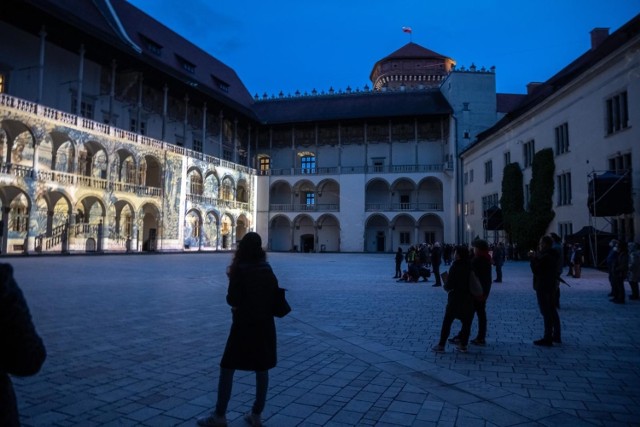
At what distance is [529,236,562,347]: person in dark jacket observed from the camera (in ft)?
20.9

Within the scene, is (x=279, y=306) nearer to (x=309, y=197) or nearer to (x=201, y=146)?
(x=201, y=146)

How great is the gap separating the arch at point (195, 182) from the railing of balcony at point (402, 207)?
18015 millimetres

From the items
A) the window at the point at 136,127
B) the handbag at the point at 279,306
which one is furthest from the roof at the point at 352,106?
the handbag at the point at 279,306

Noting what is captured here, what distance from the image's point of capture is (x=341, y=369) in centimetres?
522

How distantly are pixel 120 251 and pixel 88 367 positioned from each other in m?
30.1

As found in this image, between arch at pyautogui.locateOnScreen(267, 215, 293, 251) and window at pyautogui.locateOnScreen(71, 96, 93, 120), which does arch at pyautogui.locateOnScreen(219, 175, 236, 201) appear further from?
window at pyautogui.locateOnScreen(71, 96, 93, 120)

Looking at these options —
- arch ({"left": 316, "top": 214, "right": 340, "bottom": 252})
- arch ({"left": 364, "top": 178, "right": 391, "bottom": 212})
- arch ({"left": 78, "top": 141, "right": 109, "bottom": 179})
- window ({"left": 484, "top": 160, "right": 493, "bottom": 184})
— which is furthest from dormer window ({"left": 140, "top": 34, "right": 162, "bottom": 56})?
window ({"left": 484, "top": 160, "right": 493, "bottom": 184})

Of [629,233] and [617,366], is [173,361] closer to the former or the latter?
[617,366]

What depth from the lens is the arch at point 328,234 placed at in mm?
51469

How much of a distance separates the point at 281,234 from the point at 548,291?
4752 centimetres

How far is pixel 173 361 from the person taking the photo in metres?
5.41

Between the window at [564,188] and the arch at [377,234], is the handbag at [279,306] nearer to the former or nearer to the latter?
the window at [564,188]

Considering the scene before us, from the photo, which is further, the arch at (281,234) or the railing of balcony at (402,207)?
the arch at (281,234)

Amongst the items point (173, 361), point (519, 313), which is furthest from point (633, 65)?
point (173, 361)
